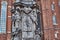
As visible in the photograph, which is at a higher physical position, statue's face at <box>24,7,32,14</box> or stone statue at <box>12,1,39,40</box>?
statue's face at <box>24,7,32,14</box>

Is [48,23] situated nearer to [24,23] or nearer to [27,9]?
[27,9]

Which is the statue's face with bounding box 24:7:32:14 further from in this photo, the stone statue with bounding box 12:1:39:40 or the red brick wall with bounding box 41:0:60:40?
the red brick wall with bounding box 41:0:60:40

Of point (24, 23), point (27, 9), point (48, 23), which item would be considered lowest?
point (48, 23)

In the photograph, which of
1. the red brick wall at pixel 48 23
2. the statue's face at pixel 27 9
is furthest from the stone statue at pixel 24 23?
the red brick wall at pixel 48 23

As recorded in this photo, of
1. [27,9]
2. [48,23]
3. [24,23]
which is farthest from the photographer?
[48,23]

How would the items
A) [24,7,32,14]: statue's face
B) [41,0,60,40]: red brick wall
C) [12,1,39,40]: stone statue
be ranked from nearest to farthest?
[12,1,39,40]: stone statue
[24,7,32,14]: statue's face
[41,0,60,40]: red brick wall

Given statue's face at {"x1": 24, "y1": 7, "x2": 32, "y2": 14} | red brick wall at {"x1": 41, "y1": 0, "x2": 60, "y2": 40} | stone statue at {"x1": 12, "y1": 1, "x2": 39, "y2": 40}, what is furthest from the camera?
red brick wall at {"x1": 41, "y1": 0, "x2": 60, "y2": 40}

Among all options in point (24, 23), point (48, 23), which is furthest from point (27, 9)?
point (48, 23)

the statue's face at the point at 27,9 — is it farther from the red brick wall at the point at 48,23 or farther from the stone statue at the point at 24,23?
the red brick wall at the point at 48,23

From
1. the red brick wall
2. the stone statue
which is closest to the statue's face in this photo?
the stone statue

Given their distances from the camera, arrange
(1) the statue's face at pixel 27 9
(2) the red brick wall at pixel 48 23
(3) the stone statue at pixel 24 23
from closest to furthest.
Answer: (3) the stone statue at pixel 24 23, (1) the statue's face at pixel 27 9, (2) the red brick wall at pixel 48 23

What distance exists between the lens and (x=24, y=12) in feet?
19.1

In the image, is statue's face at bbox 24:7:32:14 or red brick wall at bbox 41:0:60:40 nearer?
statue's face at bbox 24:7:32:14

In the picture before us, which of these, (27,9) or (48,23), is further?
(48,23)
